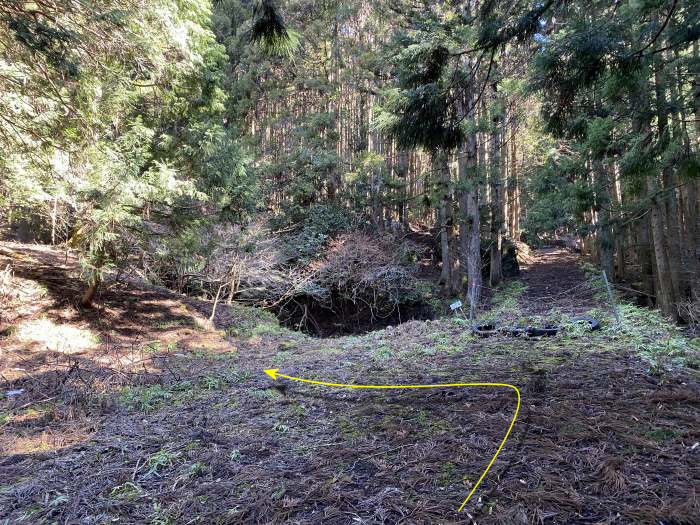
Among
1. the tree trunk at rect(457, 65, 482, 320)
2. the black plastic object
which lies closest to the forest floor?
the black plastic object

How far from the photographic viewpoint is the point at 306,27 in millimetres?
15547

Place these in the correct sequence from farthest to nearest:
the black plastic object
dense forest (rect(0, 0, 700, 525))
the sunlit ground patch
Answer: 1. the sunlit ground patch
2. the black plastic object
3. dense forest (rect(0, 0, 700, 525))

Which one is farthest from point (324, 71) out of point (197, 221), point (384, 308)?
point (197, 221)

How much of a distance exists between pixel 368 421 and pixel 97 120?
5.59 metres

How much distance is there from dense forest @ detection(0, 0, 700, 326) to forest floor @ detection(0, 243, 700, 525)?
221 centimetres

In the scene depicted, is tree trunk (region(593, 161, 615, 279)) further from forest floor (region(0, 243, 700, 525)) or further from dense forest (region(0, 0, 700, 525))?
forest floor (region(0, 243, 700, 525))

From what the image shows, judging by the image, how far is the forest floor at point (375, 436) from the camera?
6.17 feet

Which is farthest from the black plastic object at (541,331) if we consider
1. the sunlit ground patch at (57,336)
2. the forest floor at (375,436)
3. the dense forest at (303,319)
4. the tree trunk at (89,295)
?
the tree trunk at (89,295)

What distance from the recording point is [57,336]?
702 centimetres

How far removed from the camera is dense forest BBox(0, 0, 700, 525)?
2.09 m

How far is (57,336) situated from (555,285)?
13837 mm

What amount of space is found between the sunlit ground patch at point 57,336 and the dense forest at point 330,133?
90cm

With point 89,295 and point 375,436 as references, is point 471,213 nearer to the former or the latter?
point 89,295

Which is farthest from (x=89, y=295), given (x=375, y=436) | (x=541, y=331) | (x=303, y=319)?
(x=541, y=331)
